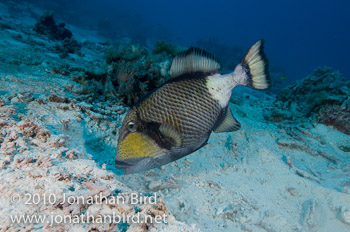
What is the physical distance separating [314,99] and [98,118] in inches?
189

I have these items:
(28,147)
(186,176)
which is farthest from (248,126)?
(28,147)

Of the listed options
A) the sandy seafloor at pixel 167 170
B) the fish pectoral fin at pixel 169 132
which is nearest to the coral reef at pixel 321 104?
the sandy seafloor at pixel 167 170

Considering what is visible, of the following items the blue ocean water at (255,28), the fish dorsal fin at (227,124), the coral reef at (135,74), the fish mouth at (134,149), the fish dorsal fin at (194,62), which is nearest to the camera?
the fish mouth at (134,149)

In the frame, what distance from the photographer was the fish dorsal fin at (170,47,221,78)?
6.12ft

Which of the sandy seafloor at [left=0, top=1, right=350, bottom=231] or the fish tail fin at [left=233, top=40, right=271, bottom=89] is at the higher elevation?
the fish tail fin at [left=233, top=40, right=271, bottom=89]

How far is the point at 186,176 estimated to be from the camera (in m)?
2.61

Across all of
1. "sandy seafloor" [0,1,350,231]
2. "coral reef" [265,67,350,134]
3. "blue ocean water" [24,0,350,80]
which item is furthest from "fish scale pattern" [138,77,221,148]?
"blue ocean water" [24,0,350,80]

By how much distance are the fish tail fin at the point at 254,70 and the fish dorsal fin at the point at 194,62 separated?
0.22 metres

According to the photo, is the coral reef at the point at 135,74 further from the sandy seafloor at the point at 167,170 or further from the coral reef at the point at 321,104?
the coral reef at the point at 321,104

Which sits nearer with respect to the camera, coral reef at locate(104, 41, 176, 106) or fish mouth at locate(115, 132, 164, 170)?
fish mouth at locate(115, 132, 164, 170)

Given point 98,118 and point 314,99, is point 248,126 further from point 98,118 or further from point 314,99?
point 98,118

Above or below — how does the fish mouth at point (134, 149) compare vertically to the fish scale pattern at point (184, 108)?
below

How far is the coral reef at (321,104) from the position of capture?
4.19 m

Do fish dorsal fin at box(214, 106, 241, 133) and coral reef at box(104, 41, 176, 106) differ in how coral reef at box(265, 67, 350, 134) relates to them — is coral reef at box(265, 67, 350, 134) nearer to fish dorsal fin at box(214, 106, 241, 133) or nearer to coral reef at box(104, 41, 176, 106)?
coral reef at box(104, 41, 176, 106)
